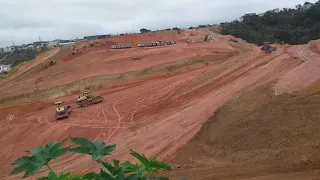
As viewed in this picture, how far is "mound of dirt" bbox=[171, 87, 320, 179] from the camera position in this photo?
11.8 meters

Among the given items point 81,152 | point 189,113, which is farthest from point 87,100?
point 81,152

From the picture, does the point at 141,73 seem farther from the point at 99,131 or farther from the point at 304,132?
the point at 304,132

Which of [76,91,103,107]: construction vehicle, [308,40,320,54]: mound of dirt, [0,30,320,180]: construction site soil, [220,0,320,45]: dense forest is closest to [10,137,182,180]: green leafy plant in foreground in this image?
[0,30,320,180]: construction site soil

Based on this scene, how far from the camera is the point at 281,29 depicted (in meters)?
54.8

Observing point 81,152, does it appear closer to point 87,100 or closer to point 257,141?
point 257,141

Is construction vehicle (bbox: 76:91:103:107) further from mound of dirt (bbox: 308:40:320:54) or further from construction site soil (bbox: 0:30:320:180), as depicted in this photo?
mound of dirt (bbox: 308:40:320:54)

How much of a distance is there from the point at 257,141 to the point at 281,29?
45036mm

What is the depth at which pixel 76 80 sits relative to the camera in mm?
32406

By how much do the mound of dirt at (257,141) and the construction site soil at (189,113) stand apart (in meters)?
0.04

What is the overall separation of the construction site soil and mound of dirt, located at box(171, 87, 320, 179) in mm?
37

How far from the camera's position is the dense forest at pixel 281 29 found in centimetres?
4931

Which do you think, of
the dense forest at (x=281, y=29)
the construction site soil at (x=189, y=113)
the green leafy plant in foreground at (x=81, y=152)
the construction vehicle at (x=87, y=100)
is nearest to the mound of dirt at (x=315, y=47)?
the construction site soil at (x=189, y=113)

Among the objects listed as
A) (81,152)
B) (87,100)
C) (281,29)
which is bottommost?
(87,100)

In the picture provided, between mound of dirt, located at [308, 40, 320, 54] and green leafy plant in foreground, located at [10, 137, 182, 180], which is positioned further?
mound of dirt, located at [308, 40, 320, 54]
